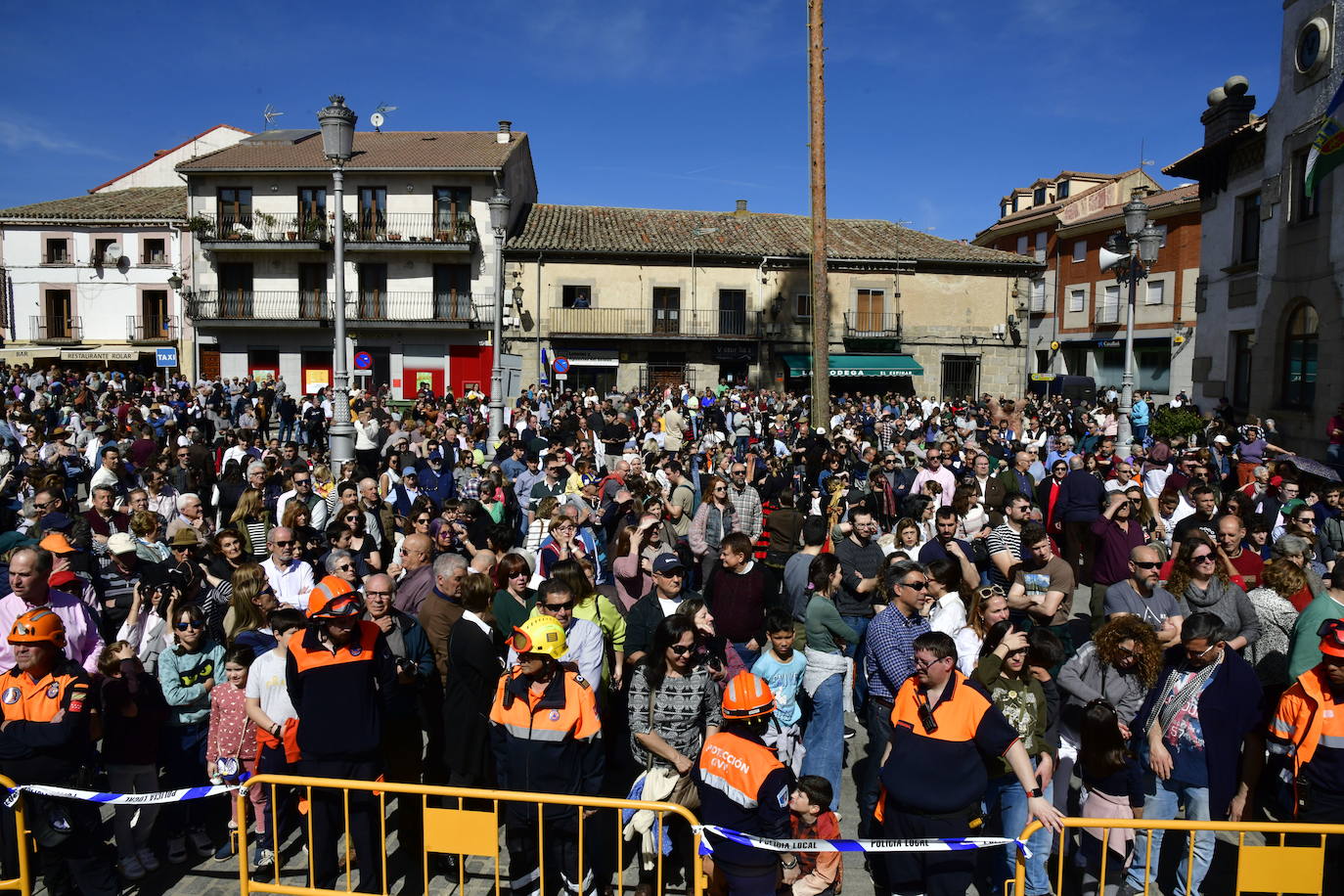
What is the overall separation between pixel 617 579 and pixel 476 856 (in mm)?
2211

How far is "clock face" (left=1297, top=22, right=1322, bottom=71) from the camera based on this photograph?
16422 millimetres

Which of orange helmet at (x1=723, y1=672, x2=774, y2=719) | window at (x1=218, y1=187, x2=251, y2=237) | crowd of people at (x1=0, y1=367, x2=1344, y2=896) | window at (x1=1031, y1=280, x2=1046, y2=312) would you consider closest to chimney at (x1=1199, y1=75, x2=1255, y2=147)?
crowd of people at (x1=0, y1=367, x2=1344, y2=896)

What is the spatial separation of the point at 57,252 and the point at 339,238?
31.3 meters

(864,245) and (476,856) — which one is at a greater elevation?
(864,245)

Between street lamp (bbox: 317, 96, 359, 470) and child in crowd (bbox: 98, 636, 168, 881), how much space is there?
606 centimetres

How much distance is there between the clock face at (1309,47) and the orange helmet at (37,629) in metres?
21.1

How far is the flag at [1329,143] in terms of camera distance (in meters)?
15.0

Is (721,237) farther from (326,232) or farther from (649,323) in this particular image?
(326,232)

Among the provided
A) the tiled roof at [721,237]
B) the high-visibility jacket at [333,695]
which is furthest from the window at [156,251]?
the high-visibility jacket at [333,695]

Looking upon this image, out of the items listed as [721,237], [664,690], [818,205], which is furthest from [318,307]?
[664,690]

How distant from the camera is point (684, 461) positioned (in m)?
10.8

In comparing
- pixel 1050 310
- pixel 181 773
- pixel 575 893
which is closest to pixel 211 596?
pixel 181 773

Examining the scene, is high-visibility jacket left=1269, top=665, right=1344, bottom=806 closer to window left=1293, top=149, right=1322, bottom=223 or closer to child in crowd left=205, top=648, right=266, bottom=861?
child in crowd left=205, top=648, right=266, bottom=861

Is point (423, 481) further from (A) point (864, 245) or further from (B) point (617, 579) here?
(A) point (864, 245)
